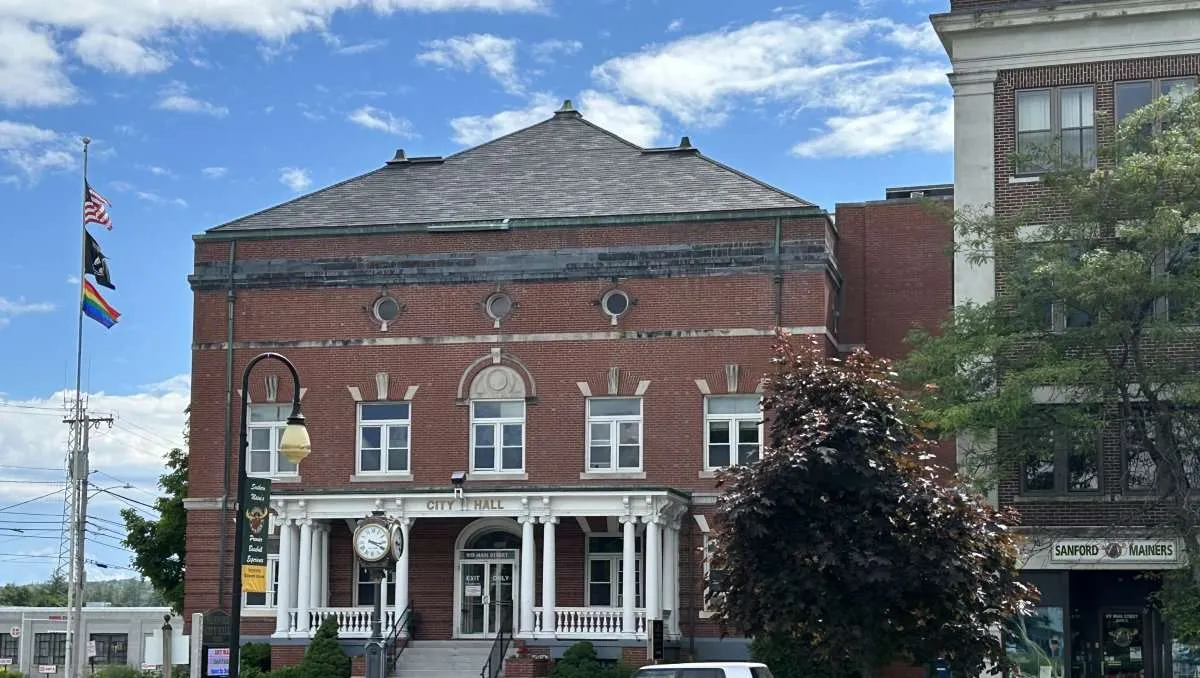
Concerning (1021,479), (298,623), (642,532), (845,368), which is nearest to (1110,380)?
(1021,479)

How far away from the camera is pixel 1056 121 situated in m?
36.9

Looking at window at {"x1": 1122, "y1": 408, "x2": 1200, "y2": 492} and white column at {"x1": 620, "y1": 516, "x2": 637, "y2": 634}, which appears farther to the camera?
white column at {"x1": 620, "y1": 516, "x2": 637, "y2": 634}

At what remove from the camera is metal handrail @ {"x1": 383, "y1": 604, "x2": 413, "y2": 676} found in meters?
39.0

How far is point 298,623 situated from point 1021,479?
55.9ft

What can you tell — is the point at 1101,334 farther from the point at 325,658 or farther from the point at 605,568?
the point at 325,658

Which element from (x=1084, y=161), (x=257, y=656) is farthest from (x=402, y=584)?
(x=1084, y=161)

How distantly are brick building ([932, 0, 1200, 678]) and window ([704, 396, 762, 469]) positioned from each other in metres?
6.28

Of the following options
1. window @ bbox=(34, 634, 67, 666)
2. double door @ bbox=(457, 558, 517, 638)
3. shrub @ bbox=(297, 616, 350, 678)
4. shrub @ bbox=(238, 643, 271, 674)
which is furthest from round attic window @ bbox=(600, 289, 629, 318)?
window @ bbox=(34, 634, 67, 666)

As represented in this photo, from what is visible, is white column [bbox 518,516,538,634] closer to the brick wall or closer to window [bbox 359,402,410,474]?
window [bbox 359,402,410,474]

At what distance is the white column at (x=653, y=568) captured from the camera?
38125 millimetres

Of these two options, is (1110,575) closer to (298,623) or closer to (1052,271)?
(1052,271)

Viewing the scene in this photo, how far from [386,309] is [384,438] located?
128 inches

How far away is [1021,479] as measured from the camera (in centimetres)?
3616

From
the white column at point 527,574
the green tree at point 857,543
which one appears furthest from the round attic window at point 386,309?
the green tree at point 857,543
